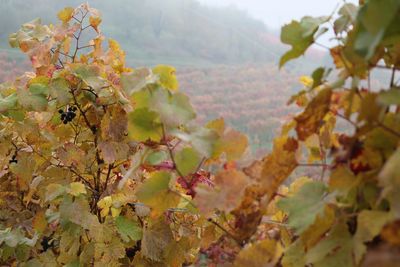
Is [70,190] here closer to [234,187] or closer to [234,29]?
[234,187]

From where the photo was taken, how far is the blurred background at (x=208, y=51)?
20.8m

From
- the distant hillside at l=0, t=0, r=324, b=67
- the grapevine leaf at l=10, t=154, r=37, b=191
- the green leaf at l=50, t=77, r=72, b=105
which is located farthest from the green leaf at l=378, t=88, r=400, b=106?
the distant hillside at l=0, t=0, r=324, b=67

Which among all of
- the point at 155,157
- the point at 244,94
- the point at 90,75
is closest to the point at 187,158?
the point at 155,157

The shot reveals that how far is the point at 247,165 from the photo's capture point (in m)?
0.53

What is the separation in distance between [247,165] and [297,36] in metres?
0.15

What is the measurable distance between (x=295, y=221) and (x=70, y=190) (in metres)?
0.61

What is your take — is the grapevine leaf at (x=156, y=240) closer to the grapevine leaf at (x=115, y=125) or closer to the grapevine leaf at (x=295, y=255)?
the grapevine leaf at (x=115, y=125)

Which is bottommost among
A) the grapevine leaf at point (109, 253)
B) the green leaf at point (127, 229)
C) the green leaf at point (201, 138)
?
the grapevine leaf at point (109, 253)

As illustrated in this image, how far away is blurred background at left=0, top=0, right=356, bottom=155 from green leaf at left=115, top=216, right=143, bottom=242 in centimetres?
1540

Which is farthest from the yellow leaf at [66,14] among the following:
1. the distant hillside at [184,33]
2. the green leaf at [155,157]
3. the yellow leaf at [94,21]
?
the distant hillside at [184,33]

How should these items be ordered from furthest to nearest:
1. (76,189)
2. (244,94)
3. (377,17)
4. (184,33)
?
1. (184,33)
2. (244,94)
3. (76,189)
4. (377,17)

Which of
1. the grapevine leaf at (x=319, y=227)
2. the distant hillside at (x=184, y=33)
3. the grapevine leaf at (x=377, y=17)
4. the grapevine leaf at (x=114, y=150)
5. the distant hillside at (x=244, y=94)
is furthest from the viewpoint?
the distant hillside at (x=184, y=33)

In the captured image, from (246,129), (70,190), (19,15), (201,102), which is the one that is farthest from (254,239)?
(19,15)

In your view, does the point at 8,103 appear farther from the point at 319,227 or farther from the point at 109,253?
the point at 319,227
